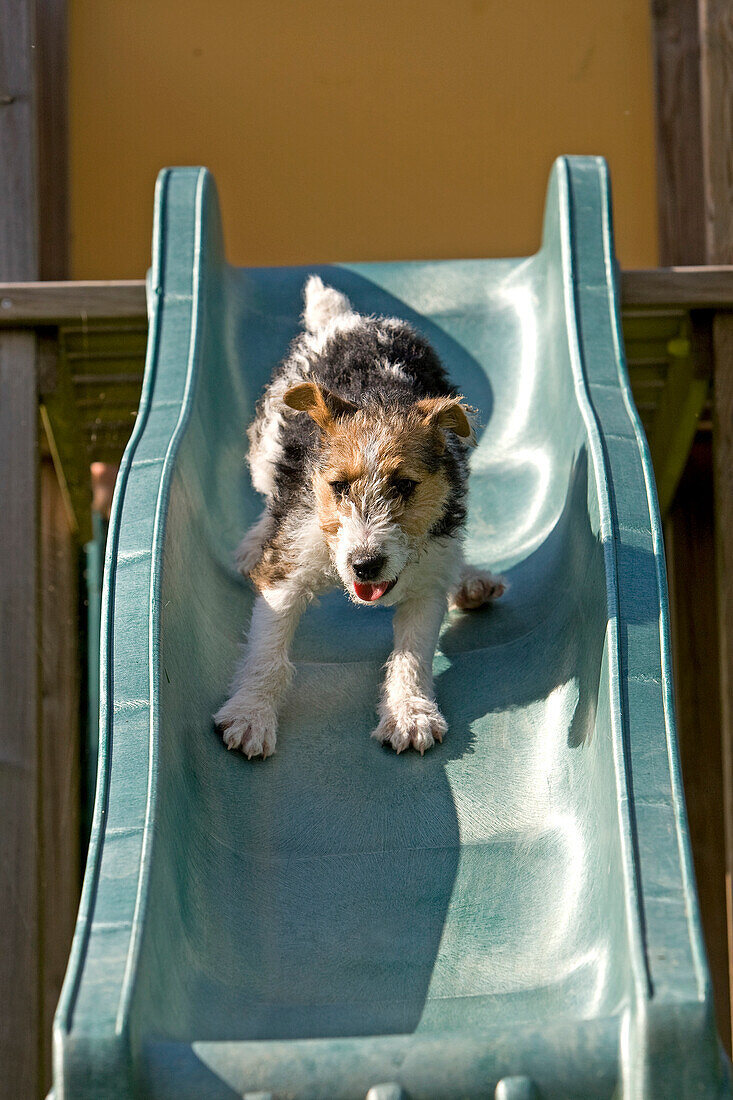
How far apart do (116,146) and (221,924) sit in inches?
210

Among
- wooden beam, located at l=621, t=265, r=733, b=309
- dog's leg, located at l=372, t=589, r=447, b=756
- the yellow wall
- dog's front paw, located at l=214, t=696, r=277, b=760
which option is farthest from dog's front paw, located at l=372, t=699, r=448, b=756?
the yellow wall

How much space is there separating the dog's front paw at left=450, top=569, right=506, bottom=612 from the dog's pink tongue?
0.89 metres

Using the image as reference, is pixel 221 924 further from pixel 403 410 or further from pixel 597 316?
pixel 597 316

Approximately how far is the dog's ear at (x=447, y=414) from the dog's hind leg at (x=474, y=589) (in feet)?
2.30

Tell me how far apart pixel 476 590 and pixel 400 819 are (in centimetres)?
105

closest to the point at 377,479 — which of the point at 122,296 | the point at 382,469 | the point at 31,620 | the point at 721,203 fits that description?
the point at 382,469

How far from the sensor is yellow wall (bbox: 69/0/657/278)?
7.19m

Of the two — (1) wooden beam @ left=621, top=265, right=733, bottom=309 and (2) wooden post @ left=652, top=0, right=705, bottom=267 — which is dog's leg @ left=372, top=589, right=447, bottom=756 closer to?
(1) wooden beam @ left=621, top=265, right=733, bottom=309

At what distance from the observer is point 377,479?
3.36 metres

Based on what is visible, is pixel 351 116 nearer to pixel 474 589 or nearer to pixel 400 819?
pixel 474 589

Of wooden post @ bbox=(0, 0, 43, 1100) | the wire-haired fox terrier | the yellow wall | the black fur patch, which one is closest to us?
the wire-haired fox terrier

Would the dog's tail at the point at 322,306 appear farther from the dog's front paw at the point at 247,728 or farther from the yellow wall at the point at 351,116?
the yellow wall at the point at 351,116

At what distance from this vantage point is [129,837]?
290cm

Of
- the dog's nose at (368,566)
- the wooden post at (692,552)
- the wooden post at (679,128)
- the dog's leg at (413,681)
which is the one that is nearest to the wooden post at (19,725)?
the dog's leg at (413,681)
